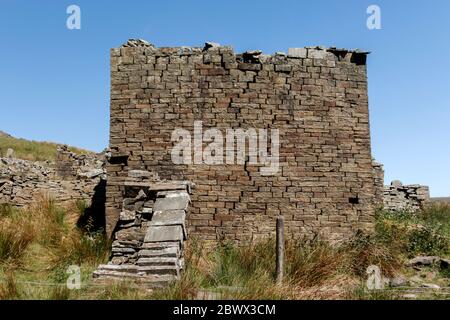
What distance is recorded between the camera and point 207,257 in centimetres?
823

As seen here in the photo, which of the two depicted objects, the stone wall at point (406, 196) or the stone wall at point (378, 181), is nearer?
the stone wall at point (378, 181)

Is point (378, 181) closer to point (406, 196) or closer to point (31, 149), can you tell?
point (406, 196)

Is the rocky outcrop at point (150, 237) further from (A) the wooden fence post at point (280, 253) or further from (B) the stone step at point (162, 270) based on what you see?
(A) the wooden fence post at point (280, 253)

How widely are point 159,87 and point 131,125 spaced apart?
1.02m

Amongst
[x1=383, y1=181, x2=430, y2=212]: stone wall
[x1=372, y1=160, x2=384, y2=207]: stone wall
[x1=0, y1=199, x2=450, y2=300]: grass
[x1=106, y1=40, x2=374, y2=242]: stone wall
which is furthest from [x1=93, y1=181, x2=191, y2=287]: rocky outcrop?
[x1=383, y1=181, x2=430, y2=212]: stone wall

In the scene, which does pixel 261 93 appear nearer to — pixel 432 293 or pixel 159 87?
pixel 159 87

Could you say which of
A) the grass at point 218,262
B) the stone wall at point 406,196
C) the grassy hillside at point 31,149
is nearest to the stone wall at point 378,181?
the stone wall at point 406,196

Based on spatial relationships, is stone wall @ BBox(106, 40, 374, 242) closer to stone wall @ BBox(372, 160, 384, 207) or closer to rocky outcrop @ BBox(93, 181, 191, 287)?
rocky outcrop @ BBox(93, 181, 191, 287)

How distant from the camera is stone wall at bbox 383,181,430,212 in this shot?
15.6 m

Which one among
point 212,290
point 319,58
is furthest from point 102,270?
point 319,58

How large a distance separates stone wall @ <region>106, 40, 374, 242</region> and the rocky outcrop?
4.41ft

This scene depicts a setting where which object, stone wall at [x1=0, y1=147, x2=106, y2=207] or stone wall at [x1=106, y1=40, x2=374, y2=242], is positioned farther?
stone wall at [x1=0, y1=147, x2=106, y2=207]

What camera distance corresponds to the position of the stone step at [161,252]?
6344 millimetres

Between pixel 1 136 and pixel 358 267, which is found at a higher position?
pixel 1 136
